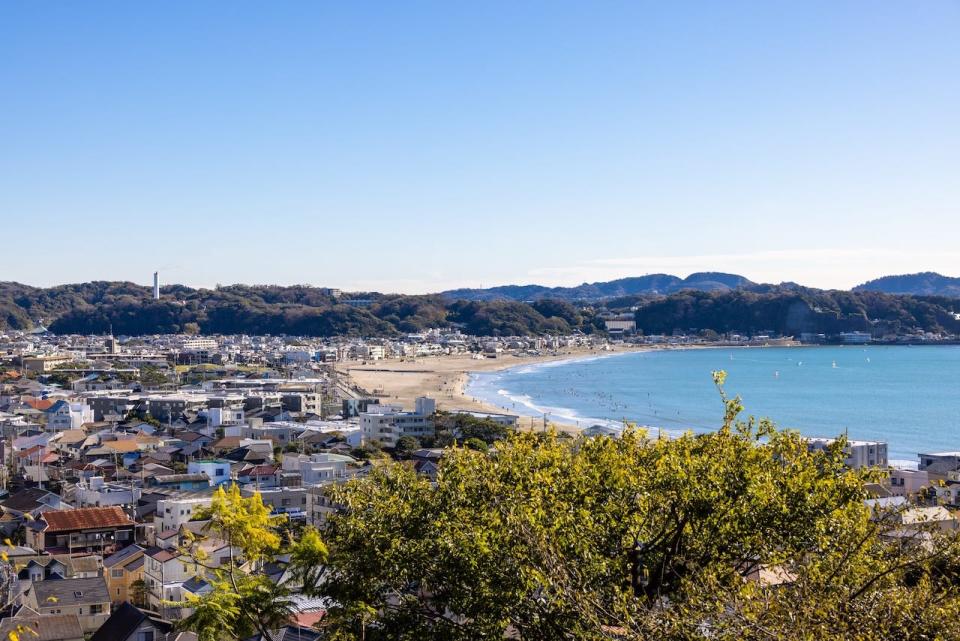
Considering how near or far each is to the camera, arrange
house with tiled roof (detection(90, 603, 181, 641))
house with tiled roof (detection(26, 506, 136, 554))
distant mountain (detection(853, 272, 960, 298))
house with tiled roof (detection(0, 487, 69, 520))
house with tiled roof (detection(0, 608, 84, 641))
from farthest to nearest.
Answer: distant mountain (detection(853, 272, 960, 298)) → house with tiled roof (detection(0, 487, 69, 520)) → house with tiled roof (detection(26, 506, 136, 554)) → house with tiled roof (detection(0, 608, 84, 641)) → house with tiled roof (detection(90, 603, 181, 641))

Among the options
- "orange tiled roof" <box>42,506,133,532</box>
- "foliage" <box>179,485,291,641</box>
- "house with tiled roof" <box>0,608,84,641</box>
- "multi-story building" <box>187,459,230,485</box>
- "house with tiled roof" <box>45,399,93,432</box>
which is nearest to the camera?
"foliage" <box>179,485,291,641</box>

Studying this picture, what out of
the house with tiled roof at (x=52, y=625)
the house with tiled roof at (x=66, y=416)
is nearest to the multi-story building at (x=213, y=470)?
the house with tiled roof at (x=52, y=625)

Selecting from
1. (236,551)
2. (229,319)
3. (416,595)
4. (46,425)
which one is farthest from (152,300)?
(416,595)

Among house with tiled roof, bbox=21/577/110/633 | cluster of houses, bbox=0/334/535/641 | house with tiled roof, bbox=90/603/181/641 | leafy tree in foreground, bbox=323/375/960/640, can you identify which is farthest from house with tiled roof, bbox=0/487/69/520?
leafy tree in foreground, bbox=323/375/960/640

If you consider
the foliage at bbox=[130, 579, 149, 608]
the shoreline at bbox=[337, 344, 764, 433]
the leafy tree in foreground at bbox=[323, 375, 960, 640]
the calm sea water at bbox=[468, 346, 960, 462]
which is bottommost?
the calm sea water at bbox=[468, 346, 960, 462]

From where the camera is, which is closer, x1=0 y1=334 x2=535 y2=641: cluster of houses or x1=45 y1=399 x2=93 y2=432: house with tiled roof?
x1=0 y1=334 x2=535 y2=641: cluster of houses

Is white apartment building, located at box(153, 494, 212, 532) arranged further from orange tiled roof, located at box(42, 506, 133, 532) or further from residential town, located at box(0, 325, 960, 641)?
orange tiled roof, located at box(42, 506, 133, 532)

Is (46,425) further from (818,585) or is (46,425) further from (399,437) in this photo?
(818,585)

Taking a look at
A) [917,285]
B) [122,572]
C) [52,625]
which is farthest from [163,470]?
[917,285]

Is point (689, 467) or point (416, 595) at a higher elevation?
point (689, 467)
